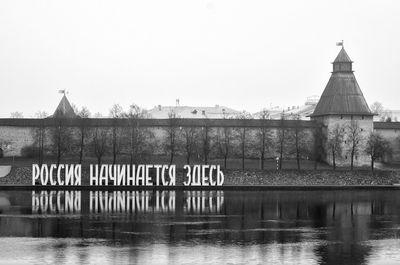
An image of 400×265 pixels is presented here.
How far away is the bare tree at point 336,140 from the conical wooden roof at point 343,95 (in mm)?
1495

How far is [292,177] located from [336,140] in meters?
10.9

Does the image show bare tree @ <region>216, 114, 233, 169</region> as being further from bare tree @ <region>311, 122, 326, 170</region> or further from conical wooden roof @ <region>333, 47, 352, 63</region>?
conical wooden roof @ <region>333, 47, 352, 63</region>

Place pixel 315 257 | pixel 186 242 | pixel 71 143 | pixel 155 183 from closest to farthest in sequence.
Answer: pixel 315 257, pixel 186 242, pixel 155 183, pixel 71 143

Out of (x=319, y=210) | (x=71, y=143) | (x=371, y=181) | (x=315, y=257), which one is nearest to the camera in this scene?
(x=315, y=257)

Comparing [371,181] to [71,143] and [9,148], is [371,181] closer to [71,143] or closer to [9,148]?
[71,143]

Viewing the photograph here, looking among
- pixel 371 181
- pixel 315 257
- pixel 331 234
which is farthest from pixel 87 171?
pixel 315 257

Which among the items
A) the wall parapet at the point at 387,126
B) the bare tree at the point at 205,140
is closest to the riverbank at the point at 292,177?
the bare tree at the point at 205,140

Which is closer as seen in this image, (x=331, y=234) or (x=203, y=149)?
(x=331, y=234)

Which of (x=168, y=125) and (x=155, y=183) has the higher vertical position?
(x=168, y=125)

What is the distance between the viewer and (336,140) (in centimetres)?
6612

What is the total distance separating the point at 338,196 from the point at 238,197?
6536 millimetres

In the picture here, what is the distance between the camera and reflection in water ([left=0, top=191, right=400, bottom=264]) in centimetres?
2405

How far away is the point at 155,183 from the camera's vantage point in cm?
5344

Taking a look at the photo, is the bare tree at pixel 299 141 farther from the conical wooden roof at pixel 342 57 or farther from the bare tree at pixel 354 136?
the conical wooden roof at pixel 342 57
